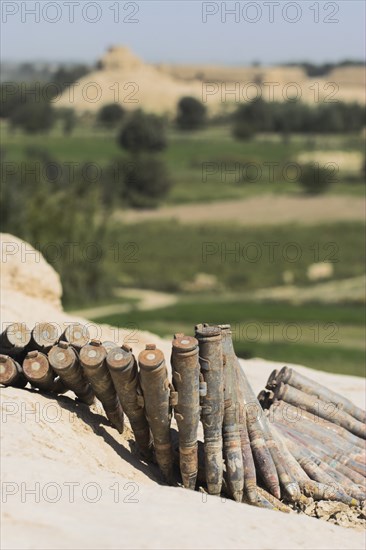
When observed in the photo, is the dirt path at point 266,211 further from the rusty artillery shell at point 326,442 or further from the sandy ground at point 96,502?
the sandy ground at point 96,502

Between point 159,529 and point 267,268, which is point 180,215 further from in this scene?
point 159,529

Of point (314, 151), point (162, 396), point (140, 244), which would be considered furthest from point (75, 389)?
point (314, 151)

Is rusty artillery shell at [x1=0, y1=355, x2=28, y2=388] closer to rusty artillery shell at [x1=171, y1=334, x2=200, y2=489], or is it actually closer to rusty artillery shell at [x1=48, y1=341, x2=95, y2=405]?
rusty artillery shell at [x1=48, y1=341, x2=95, y2=405]

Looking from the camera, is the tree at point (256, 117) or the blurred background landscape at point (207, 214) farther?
the tree at point (256, 117)

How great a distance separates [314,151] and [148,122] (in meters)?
19.8

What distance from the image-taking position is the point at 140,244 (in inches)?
2751

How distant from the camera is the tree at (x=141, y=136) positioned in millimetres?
116125

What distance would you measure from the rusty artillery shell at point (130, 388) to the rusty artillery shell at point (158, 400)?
5.8 inches

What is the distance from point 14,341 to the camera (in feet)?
41.6

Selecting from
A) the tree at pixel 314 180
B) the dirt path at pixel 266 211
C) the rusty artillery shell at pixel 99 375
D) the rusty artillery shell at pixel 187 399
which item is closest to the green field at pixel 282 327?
the rusty artillery shell at pixel 187 399

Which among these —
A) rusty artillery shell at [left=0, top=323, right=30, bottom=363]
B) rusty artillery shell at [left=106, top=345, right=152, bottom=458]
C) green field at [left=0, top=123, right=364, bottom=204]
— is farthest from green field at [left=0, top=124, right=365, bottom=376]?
rusty artillery shell at [left=0, top=323, right=30, bottom=363]

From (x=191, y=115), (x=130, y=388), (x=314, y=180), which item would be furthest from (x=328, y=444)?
(x=191, y=115)

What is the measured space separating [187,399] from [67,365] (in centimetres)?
149

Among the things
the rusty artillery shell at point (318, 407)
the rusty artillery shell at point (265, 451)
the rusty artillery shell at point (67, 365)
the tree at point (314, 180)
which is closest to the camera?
the rusty artillery shell at point (67, 365)
